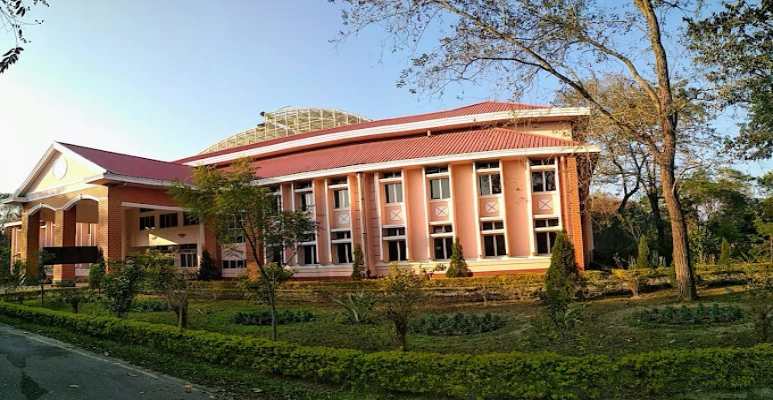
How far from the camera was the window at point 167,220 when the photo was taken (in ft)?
90.4

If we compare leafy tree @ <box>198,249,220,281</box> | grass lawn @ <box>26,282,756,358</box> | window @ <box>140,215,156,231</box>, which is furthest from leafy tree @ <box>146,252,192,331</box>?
window @ <box>140,215,156,231</box>

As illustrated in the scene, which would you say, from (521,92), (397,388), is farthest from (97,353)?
(521,92)

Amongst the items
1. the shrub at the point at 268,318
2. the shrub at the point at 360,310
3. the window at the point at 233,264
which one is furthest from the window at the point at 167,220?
the shrub at the point at 360,310

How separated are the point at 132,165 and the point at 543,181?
1779cm

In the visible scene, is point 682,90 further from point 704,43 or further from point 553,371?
point 553,371

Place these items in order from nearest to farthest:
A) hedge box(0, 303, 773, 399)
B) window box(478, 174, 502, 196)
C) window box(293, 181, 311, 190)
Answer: hedge box(0, 303, 773, 399) → window box(478, 174, 502, 196) → window box(293, 181, 311, 190)

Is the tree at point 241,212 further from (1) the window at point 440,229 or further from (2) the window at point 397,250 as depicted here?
(2) the window at point 397,250

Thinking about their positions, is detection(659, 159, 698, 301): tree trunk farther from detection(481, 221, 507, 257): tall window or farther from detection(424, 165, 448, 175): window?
detection(424, 165, 448, 175): window

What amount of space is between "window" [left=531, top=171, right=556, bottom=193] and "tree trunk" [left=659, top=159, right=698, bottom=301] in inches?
272

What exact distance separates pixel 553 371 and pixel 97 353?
24.4ft

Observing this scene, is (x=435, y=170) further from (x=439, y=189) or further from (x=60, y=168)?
(x=60, y=168)

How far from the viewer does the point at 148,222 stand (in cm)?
2928

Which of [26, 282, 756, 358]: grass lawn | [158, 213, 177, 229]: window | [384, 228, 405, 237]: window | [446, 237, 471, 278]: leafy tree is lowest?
[26, 282, 756, 358]: grass lawn

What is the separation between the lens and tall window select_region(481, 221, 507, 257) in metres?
19.1
